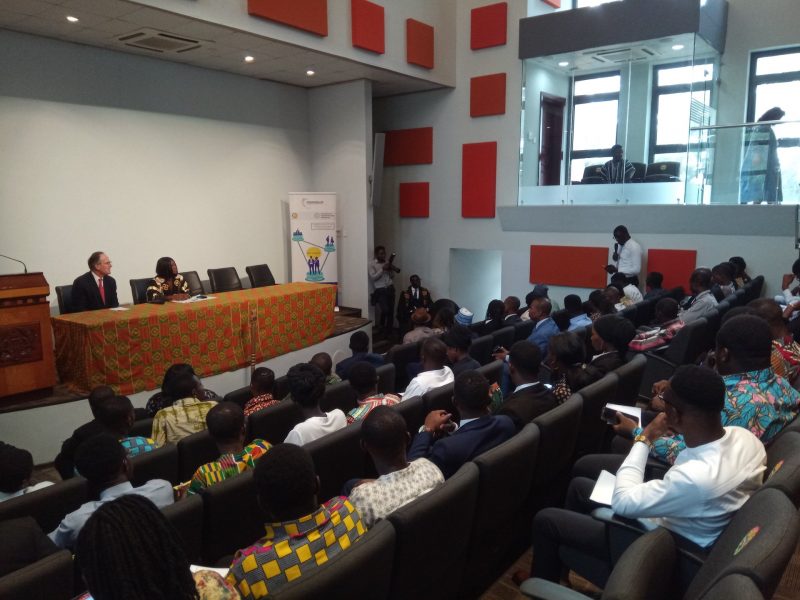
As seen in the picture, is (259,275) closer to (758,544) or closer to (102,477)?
(102,477)

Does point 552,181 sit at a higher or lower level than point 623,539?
higher

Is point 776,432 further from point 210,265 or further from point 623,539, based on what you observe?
point 210,265

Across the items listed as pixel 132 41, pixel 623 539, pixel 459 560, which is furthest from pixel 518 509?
pixel 132 41

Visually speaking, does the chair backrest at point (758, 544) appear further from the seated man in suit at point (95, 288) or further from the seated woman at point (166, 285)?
the seated man in suit at point (95, 288)

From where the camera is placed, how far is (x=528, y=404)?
8.93 feet

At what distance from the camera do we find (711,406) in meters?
1.73

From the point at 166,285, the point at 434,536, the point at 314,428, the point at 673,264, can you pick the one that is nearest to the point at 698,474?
the point at 434,536

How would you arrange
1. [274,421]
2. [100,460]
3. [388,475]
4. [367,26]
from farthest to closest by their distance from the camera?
[367,26] → [274,421] → [100,460] → [388,475]

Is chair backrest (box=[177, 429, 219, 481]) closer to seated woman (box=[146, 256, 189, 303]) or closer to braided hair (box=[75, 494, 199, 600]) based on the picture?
braided hair (box=[75, 494, 199, 600])

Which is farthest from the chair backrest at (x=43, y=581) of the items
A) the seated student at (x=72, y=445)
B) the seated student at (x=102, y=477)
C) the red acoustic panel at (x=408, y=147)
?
the red acoustic panel at (x=408, y=147)

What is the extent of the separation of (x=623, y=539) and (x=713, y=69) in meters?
8.28

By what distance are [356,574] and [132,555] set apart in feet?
1.90

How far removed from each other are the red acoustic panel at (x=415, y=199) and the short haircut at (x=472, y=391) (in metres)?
7.35

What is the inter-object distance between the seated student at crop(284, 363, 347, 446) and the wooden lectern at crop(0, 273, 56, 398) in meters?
2.78
